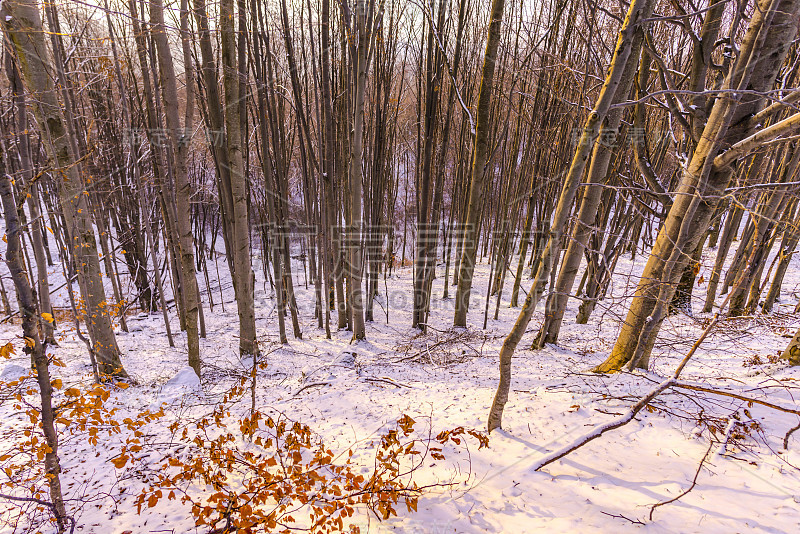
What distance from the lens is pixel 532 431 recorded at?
10.6 ft

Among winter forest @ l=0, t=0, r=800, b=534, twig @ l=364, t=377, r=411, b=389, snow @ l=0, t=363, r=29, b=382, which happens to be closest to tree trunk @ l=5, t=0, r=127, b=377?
winter forest @ l=0, t=0, r=800, b=534

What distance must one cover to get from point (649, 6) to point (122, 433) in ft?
22.3

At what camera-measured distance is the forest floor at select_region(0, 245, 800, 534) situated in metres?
2.33

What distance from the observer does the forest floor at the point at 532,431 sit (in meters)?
2.33

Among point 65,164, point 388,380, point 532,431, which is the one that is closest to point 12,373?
point 65,164

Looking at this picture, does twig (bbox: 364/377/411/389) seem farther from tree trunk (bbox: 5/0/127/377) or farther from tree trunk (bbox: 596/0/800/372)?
tree trunk (bbox: 5/0/127/377)

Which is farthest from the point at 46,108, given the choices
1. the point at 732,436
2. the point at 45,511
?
the point at 732,436

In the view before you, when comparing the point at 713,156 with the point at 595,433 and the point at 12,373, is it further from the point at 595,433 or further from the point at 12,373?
the point at 12,373

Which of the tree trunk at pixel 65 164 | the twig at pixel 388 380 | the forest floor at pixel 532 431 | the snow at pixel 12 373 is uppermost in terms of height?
the tree trunk at pixel 65 164

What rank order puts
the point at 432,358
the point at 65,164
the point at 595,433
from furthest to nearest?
the point at 432,358
the point at 65,164
the point at 595,433

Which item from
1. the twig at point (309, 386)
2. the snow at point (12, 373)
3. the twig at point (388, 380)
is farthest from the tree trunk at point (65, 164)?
the twig at point (388, 380)

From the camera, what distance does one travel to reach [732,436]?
108 inches

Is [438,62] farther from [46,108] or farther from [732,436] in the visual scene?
[732,436]

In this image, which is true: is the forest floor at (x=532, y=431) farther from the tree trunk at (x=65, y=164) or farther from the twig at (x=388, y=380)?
the tree trunk at (x=65, y=164)
